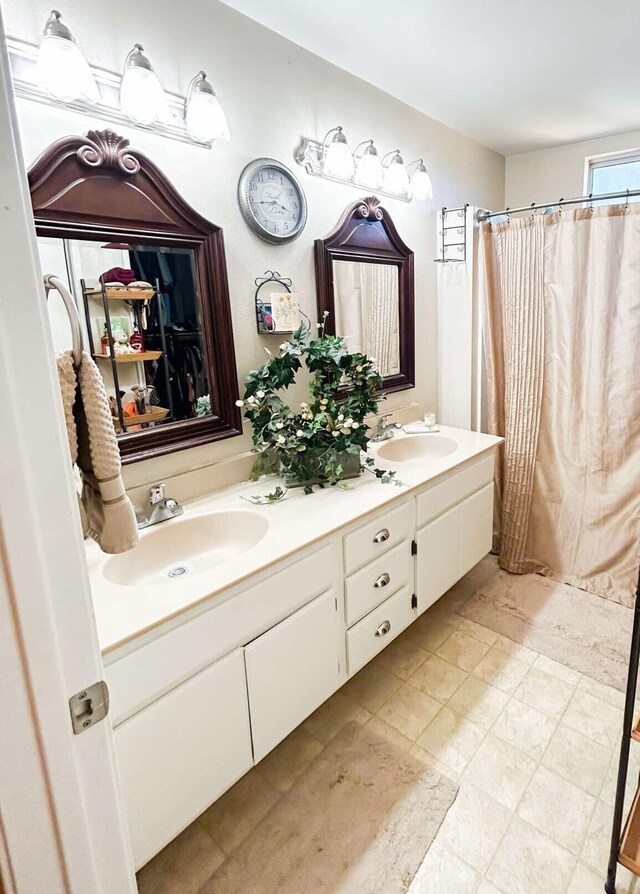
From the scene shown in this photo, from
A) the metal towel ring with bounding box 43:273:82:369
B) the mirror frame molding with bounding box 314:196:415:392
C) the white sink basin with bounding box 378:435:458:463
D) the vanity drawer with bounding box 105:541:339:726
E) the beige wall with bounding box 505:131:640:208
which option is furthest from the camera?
the beige wall with bounding box 505:131:640:208

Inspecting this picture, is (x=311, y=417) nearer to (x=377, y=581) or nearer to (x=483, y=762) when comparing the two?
(x=377, y=581)

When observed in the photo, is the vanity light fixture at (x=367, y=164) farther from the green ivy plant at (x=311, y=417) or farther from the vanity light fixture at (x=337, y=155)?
the green ivy plant at (x=311, y=417)

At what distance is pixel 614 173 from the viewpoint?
2828mm

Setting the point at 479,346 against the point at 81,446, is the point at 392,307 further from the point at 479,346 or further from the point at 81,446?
the point at 81,446

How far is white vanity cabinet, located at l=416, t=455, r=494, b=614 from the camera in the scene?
1.92 metres

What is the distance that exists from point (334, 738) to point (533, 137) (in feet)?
10.4

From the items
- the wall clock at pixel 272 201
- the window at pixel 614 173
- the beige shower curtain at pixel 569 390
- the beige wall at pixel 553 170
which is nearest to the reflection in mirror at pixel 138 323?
the wall clock at pixel 272 201

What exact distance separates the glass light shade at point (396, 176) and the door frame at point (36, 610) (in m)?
1.96

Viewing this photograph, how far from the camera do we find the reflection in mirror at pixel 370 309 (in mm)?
2100

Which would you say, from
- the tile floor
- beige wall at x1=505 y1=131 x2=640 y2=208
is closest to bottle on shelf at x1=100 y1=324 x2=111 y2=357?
the tile floor

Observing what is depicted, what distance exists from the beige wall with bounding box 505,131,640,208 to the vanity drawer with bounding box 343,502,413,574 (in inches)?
93.4

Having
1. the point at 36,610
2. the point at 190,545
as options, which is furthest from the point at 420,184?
the point at 36,610

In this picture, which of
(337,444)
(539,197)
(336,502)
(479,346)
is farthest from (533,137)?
(336,502)

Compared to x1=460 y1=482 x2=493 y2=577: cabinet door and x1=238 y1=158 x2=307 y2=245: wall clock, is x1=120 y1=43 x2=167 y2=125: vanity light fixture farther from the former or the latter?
x1=460 y1=482 x2=493 y2=577: cabinet door
